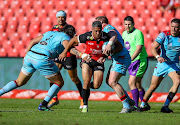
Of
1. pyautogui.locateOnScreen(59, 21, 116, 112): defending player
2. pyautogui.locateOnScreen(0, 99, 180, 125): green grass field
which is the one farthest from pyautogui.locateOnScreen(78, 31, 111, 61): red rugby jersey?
pyautogui.locateOnScreen(0, 99, 180, 125): green grass field

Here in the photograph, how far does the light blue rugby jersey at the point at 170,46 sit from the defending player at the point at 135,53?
2.12 feet

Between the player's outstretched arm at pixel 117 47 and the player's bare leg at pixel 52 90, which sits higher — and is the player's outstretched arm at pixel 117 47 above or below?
above

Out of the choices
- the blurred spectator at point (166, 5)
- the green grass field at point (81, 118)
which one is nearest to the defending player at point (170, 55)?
the green grass field at point (81, 118)

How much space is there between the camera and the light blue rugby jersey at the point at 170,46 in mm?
7746

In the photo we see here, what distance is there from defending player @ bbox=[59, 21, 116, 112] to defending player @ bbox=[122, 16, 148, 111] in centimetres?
127

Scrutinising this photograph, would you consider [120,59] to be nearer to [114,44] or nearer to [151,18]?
[114,44]

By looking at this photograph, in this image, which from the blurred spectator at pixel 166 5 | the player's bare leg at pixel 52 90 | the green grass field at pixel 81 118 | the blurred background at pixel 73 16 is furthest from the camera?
the blurred spectator at pixel 166 5

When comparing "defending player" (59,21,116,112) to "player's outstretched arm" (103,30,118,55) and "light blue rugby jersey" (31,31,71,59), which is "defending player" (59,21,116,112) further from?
"light blue rugby jersey" (31,31,71,59)

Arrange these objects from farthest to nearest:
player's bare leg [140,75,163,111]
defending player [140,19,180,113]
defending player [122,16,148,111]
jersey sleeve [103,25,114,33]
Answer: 1. defending player [122,16,148,111]
2. player's bare leg [140,75,163,111]
3. defending player [140,19,180,113]
4. jersey sleeve [103,25,114,33]

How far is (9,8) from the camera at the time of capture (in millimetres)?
16531

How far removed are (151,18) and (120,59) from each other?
29.5 ft

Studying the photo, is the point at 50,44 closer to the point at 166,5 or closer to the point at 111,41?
the point at 111,41

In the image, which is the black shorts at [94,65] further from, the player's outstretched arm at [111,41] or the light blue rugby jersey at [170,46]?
the light blue rugby jersey at [170,46]

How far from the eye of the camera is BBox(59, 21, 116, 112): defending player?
6512mm
